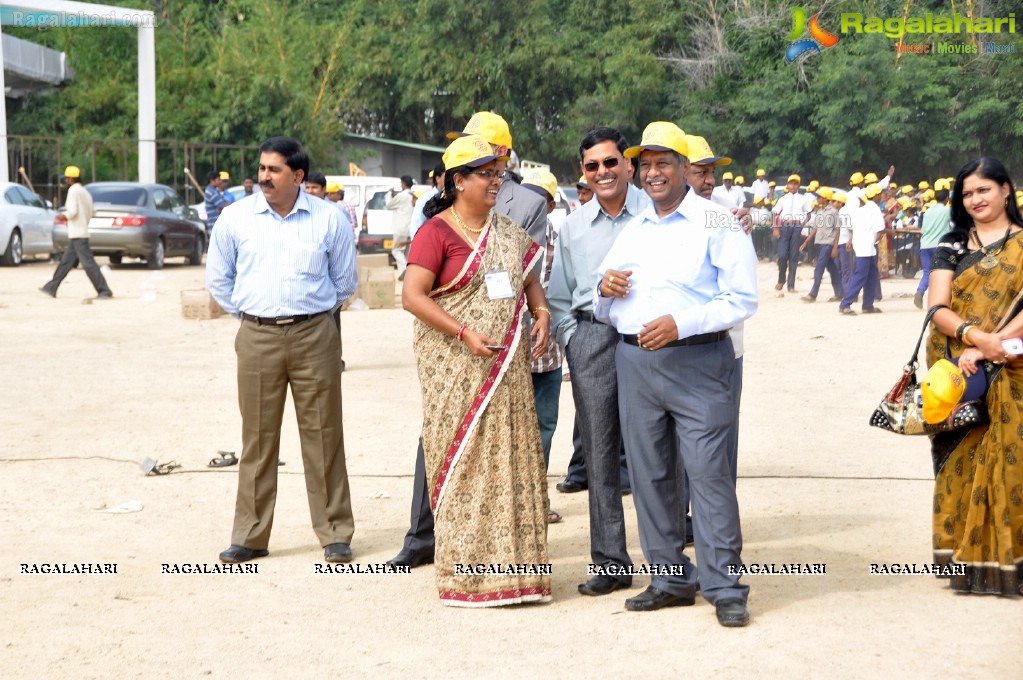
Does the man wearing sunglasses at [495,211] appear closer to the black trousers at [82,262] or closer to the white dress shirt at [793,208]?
the black trousers at [82,262]

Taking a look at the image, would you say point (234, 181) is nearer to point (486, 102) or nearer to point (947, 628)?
point (486, 102)

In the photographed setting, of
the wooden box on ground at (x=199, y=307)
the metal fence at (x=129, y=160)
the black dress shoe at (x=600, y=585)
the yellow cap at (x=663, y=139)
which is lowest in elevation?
the black dress shoe at (x=600, y=585)

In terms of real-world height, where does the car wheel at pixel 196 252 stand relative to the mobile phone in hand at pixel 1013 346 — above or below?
below

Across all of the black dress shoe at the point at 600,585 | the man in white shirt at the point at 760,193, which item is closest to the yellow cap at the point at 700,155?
the black dress shoe at the point at 600,585

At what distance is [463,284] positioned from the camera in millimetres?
5277

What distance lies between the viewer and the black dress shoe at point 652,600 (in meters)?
5.12

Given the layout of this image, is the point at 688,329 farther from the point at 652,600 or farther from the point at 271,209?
the point at 271,209

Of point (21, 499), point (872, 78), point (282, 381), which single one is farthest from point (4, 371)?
point (872, 78)

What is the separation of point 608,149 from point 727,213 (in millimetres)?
640

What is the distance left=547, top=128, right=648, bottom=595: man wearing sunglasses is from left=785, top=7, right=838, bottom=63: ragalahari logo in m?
33.4

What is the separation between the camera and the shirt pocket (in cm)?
587

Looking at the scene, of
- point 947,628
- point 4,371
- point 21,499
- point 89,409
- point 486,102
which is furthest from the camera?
point 486,102

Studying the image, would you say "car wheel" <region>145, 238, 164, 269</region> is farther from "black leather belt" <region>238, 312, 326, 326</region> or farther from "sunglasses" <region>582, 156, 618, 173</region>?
"sunglasses" <region>582, 156, 618, 173</region>

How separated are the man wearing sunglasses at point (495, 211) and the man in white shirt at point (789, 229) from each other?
15.2 metres
